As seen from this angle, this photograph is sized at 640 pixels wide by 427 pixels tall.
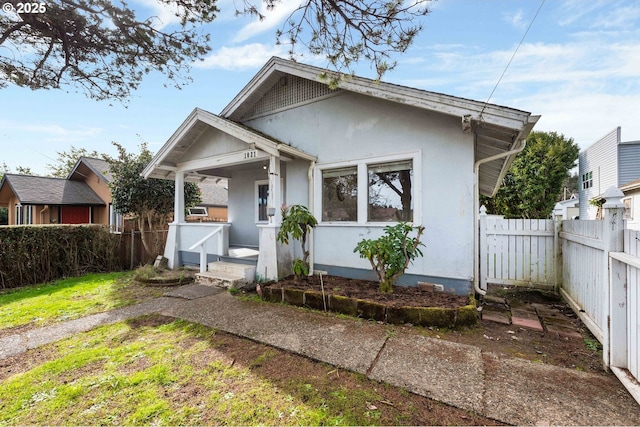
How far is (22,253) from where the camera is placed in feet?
24.2

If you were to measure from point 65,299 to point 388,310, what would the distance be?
6889 mm

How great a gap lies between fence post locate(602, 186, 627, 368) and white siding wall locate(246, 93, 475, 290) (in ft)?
6.90

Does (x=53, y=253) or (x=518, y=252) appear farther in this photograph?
(x=53, y=253)

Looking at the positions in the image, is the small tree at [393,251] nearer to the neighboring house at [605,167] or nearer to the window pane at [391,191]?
the window pane at [391,191]

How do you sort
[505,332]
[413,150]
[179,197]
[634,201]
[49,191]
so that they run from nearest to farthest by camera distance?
[505,332], [413,150], [179,197], [634,201], [49,191]

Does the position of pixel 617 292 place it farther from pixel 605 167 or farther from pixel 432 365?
pixel 605 167

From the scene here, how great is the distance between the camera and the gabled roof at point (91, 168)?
15.8m

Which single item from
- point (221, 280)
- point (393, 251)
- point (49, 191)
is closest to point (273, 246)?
point (221, 280)

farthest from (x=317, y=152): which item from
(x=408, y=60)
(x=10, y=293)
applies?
(x=10, y=293)

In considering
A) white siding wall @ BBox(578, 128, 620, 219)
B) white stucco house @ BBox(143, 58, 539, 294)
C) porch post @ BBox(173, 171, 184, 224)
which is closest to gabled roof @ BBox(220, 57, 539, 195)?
white stucco house @ BBox(143, 58, 539, 294)

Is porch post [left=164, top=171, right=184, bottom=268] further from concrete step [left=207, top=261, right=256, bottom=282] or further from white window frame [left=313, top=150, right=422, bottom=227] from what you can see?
white window frame [left=313, top=150, right=422, bottom=227]

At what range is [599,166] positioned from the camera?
15789 mm

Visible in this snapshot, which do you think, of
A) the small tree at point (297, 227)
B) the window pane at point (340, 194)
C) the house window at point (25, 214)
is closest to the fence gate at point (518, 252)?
the window pane at point (340, 194)

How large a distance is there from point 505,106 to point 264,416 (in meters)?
5.37
